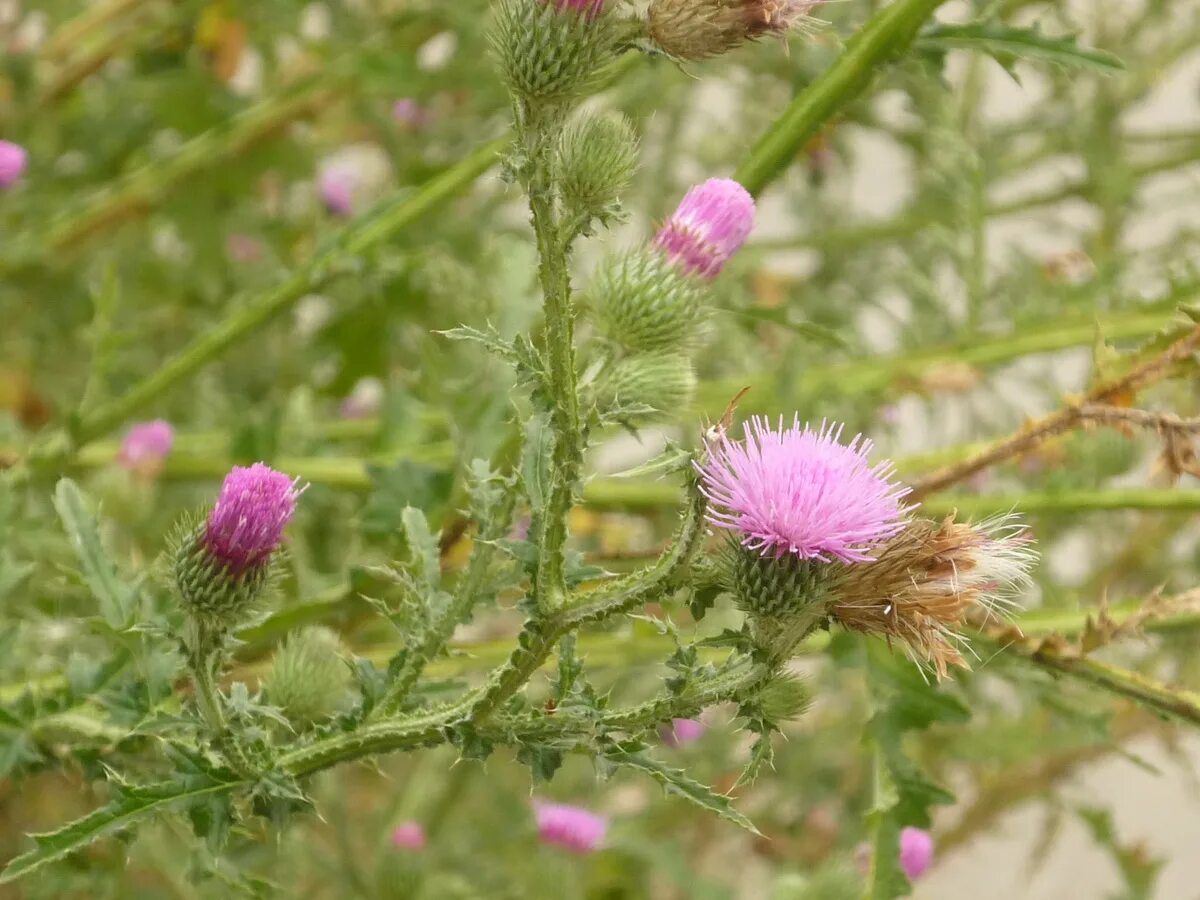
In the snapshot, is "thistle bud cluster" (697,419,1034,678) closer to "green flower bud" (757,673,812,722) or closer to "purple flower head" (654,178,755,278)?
"green flower bud" (757,673,812,722)

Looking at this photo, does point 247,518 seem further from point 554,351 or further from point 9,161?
point 9,161

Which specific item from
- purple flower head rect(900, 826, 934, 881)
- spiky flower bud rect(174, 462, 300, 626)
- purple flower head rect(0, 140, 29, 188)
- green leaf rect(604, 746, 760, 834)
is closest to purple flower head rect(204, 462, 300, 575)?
spiky flower bud rect(174, 462, 300, 626)

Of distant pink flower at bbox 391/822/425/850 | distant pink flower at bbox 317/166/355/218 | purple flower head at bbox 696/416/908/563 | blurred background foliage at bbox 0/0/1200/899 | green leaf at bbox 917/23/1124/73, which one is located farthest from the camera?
distant pink flower at bbox 317/166/355/218

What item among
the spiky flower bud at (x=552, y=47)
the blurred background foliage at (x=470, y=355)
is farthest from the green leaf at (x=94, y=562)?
the spiky flower bud at (x=552, y=47)

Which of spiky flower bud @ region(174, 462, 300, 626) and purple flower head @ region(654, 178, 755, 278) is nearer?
spiky flower bud @ region(174, 462, 300, 626)

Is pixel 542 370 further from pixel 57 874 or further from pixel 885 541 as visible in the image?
pixel 57 874

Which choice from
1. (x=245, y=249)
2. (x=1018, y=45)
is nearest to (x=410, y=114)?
(x=245, y=249)
